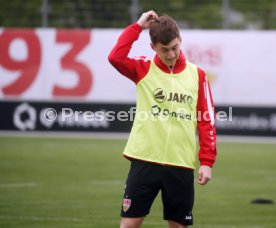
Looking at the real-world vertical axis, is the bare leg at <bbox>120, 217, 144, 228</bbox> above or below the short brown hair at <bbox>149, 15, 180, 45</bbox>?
below

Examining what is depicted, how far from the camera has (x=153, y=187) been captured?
7172 millimetres

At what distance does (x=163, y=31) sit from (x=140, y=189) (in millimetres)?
1237

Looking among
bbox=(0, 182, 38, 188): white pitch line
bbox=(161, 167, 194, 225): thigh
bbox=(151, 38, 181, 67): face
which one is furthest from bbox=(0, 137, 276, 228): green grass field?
bbox=(151, 38, 181, 67): face

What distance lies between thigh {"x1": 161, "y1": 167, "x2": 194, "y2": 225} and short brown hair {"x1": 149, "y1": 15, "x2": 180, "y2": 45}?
1.01 metres

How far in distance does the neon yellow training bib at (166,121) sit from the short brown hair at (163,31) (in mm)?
301

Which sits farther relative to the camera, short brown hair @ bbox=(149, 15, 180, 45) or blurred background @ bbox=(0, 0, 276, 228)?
blurred background @ bbox=(0, 0, 276, 228)

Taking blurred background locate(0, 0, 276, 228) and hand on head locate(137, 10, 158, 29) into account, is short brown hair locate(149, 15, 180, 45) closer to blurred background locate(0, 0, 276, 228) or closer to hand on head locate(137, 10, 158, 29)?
hand on head locate(137, 10, 158, 29)

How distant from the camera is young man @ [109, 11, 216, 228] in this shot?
23.5ft

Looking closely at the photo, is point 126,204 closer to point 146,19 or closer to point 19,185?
point 146,19

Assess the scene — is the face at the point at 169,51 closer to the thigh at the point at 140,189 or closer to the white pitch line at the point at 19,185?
the thigh at the point at 140,189

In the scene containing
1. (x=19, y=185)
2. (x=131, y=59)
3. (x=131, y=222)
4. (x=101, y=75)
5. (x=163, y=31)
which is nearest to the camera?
(x=163, y=31)

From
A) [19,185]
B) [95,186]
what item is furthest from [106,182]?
[19,185]

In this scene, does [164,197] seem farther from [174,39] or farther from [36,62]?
[36,62]

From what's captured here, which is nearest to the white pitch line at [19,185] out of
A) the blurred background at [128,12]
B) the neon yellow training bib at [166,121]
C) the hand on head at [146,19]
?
the neon yellow training bib at [166,121]
